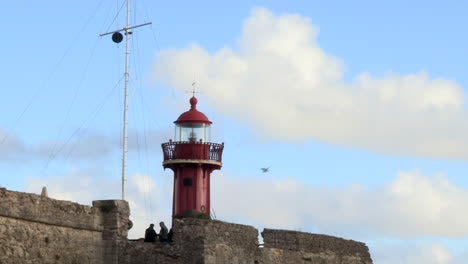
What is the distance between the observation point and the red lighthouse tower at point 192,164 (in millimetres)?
37406

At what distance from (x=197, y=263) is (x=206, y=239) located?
0.59m

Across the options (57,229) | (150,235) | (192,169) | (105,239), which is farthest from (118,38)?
(192,169)

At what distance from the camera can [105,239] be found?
25.1 meters

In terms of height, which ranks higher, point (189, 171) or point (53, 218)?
point (189, 171)

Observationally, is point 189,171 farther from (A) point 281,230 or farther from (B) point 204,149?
(A) point 281,230

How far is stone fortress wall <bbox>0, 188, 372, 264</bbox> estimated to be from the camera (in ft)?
72.4

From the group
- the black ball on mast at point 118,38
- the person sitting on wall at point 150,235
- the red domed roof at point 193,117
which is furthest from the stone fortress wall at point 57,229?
the red domed roof at point 193,117

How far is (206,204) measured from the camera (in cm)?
3762

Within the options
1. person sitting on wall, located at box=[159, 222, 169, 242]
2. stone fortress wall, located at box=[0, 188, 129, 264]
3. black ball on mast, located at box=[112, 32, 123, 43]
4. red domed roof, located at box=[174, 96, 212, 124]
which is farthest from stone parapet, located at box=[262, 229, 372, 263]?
red domed roof, located at box=[174, 96, 212, 124]

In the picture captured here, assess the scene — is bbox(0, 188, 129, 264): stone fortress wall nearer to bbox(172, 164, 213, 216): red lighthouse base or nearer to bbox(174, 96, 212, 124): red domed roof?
bbox(172, 164, 213, 216): red lighthouse base

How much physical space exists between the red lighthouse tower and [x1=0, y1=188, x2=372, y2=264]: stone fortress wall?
307 inches

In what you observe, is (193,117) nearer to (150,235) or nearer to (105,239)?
(150,235)

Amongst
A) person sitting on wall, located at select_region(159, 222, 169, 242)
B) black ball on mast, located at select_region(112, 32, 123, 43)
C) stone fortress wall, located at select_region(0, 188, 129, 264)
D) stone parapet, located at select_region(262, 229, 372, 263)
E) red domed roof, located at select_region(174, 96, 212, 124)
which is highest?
red domed roof, located at select_region(174, 96, 212, 124)

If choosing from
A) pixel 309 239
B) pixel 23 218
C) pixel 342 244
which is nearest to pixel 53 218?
pixel 23 218
